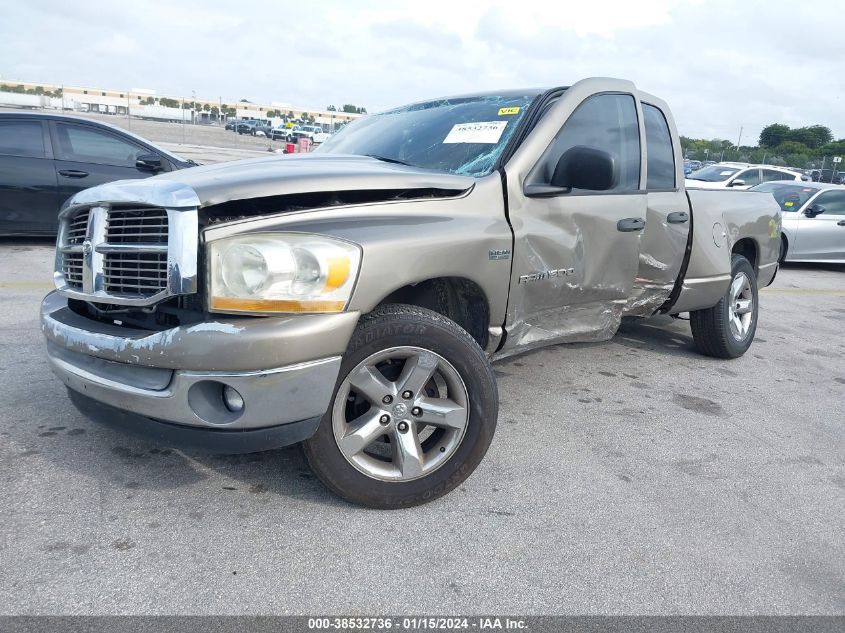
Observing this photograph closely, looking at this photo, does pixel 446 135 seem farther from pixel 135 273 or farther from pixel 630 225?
pixel 135 273

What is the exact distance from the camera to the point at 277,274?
245cm

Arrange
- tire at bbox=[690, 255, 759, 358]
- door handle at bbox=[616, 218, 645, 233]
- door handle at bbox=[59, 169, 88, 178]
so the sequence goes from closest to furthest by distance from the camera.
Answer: door handle at bbox=[616, 218, 645, 233] < tire at bbox=[690, 255, 759, 358] < door handle at bbox=[59, 169, 88, 178]

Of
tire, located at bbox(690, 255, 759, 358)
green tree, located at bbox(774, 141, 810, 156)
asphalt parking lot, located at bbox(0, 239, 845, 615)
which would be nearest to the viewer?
asphalt parking lot, located at bbox(0, 239, 845, 615)

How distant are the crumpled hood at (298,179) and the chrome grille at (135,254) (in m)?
0.14

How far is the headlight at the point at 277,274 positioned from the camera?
7.95 ft

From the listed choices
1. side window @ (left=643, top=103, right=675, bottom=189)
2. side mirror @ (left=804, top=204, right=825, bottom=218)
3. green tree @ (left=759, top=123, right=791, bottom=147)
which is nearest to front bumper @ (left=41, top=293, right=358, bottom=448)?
side window @ (left=643, top=103, right=675, bottom=189)

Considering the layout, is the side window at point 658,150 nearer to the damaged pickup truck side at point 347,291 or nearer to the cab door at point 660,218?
the cab door at point 660,218

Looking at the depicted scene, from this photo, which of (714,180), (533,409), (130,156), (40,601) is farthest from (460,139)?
(714,180)

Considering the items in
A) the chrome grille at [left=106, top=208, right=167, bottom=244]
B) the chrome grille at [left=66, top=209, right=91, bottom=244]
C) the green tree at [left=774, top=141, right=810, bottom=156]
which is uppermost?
the green tree at [left=774, top=141, right=810, bottom=156]

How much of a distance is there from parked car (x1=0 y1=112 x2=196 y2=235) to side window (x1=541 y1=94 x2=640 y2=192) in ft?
17.7

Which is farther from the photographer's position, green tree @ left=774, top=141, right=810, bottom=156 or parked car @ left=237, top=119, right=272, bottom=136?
green tree @ left=774, top=141, right=810, bottom=156

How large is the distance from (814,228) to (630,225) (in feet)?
28.9

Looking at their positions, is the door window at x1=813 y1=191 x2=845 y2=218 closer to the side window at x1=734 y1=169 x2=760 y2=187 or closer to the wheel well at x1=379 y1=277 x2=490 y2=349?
the side window at x1=734 y1=169 x2=760 y2=187

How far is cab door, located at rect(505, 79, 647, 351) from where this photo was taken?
331 centimetres
